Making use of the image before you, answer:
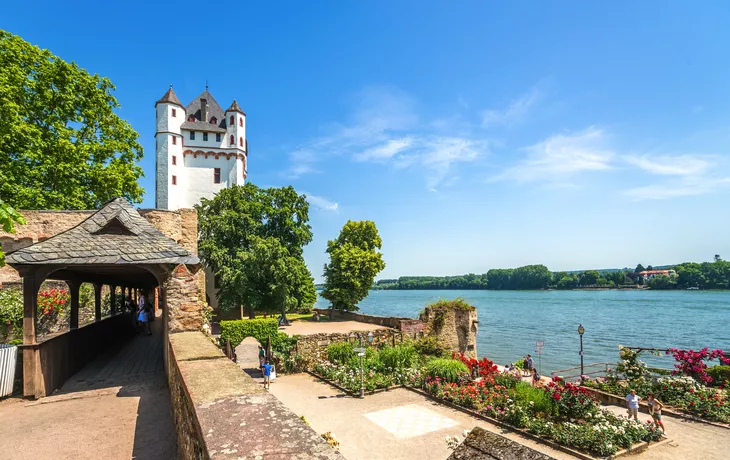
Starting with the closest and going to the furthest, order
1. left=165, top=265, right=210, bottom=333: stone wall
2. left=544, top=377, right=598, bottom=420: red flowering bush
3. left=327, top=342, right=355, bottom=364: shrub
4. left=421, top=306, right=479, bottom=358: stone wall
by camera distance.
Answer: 1. left=165, top=265, right=210, bottom=333: stone wall
2. left=544, top=377, right=598, bottom=420: red flowering bush
3. left=327, top=342, right=355, bottom=364: shrub
4. left=421, top=306, right=479, bottom=358: stone wall

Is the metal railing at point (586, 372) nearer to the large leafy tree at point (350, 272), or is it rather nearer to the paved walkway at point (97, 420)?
the paved walkway at point (97, 420)

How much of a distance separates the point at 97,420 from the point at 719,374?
880 inches

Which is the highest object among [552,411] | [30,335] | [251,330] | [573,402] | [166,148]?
[166,148]

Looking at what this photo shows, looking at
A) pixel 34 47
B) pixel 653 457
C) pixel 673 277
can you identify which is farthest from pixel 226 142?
pixel 673 277

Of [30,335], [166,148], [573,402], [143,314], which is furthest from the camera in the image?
[166,148]

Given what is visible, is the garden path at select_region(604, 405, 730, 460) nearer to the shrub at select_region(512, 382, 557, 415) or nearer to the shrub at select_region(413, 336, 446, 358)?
the shrub at select_region(512, 382, 557, 415)

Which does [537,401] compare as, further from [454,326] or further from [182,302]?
[454,326]

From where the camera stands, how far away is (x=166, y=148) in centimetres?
4303

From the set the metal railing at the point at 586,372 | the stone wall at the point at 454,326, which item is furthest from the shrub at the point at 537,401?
the stone wall at the point at 454,326

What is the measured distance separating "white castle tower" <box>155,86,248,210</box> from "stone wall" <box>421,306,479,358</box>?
95.3 feet

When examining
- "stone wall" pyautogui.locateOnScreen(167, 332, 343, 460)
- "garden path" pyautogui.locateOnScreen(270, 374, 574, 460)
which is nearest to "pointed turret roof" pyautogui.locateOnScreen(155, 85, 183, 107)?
"garden path" pyautogui.locateOnScreen(270, 374, 574, 460)

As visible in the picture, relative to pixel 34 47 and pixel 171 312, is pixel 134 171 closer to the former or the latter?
pixel 34 47

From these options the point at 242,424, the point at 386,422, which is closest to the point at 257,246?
the point at 386,422

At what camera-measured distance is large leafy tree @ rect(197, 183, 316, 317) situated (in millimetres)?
31984
